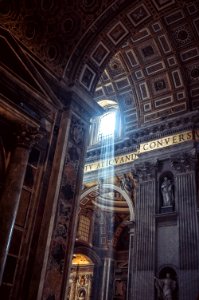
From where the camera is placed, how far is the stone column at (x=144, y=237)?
10204 millimetres

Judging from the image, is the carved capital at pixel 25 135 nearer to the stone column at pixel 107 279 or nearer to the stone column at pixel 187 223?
the stone column at pixel 187 223

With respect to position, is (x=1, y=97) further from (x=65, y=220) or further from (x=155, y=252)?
(x=155, y=252)

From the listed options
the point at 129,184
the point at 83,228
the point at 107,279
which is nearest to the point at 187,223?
the point at 129,184

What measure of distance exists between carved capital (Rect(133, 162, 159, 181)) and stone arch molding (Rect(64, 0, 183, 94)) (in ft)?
14.9

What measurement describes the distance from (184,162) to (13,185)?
691cm

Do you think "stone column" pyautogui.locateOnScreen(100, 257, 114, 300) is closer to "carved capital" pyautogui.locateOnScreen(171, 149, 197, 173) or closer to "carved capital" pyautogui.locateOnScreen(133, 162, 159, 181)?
"carved capital" pyautogui.locateOnScreen(133, 162, 159, 181)

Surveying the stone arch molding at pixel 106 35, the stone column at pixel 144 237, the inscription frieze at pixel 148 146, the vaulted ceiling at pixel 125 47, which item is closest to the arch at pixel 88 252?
the inscription frieze at pixel 148 146

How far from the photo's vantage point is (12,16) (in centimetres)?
716

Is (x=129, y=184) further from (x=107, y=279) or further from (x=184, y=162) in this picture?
(x=107, y=279)

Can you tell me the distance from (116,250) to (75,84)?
11.1 m

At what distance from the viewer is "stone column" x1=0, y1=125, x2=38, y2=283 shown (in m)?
5.51

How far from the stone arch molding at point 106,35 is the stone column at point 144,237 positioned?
15.3ft

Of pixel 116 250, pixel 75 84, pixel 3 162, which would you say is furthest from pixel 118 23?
pixel 116 250

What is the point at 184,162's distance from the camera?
1138 cm
